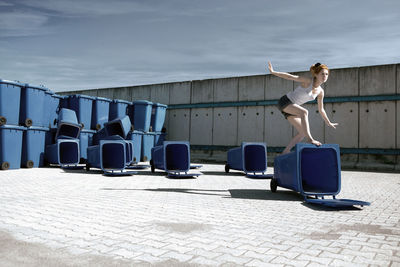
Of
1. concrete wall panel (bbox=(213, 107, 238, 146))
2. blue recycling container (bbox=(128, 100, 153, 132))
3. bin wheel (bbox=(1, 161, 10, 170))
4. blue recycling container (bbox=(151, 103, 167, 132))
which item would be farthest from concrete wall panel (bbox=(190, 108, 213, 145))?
bin wheel (bbox=(1, 161, 10, 170))

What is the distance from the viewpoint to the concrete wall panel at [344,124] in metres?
12.9

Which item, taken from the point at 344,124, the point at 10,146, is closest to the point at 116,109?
the point at 10,146

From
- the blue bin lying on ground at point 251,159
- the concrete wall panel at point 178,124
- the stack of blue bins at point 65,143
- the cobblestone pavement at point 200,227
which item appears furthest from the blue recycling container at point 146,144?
the cobblestone pavement at point 200,227

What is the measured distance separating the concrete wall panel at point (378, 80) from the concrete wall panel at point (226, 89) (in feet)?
16.1

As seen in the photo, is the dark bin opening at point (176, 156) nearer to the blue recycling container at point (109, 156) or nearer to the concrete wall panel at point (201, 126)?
the blue recycling container at point (109, 156)

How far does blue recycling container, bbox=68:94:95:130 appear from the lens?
12.9 metres

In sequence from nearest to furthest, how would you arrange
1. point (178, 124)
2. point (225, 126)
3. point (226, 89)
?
point (225, 126) → point (226, 89) → point (178, 124)

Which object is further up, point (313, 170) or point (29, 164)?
point (313, 170)

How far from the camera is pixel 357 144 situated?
506 inches

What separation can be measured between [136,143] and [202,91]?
13.4ft

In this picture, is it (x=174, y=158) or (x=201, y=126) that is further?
(x=201, y=126)

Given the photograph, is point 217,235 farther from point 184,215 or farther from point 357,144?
point 357,144

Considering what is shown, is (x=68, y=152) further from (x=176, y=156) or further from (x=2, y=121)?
(x=176, y=156)

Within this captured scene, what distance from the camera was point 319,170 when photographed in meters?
5.78
